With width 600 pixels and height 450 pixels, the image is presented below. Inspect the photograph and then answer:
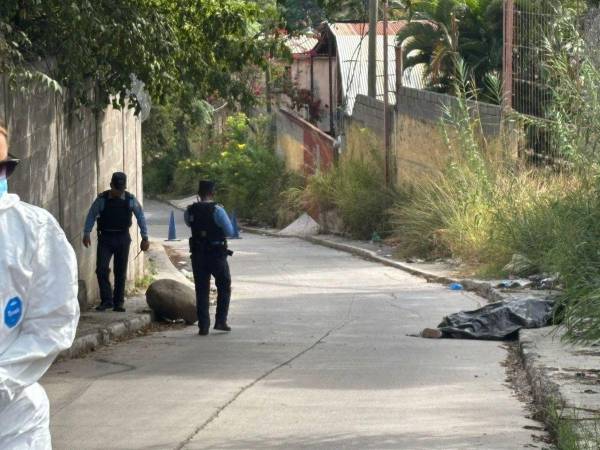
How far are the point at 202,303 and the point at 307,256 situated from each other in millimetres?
12283

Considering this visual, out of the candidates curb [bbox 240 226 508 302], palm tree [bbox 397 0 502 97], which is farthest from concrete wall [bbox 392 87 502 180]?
palm tree [bbox 397 0 502 97]

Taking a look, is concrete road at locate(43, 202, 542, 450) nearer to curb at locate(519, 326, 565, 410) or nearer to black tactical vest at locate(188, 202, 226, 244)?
curb at locate(519, 326, 565, 410)

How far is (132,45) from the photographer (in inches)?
456

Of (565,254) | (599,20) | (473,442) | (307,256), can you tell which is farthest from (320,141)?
(473,442)

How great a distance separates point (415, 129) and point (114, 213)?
45.1 feet

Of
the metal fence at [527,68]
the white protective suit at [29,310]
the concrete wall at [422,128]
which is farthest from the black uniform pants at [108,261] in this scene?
the white protective suit at [29,310]

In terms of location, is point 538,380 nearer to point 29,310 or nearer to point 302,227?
point 29,310

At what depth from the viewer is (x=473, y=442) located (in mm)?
7406

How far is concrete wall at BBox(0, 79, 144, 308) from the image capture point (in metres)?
12.1

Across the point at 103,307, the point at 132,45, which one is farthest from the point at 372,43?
the point at 132,45

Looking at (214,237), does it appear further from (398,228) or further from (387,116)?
(387,116)

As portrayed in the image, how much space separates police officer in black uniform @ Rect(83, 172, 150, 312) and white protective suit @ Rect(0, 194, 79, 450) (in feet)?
35.9

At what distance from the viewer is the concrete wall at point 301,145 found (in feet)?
110

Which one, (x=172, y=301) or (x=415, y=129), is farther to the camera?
(x=415, y=129)
